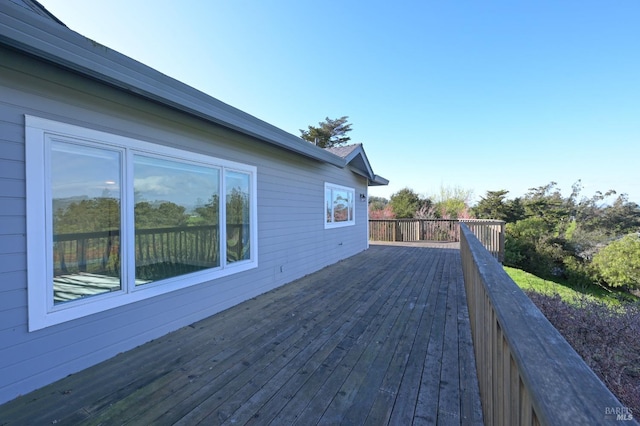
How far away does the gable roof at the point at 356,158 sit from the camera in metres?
7.16

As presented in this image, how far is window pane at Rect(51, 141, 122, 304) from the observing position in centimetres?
226

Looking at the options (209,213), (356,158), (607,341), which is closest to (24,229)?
(209,213)

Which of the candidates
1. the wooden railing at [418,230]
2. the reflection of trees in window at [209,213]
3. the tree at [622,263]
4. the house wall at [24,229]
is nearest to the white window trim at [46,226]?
the house wall at [24,229]

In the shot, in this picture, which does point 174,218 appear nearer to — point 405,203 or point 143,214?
point 143,214

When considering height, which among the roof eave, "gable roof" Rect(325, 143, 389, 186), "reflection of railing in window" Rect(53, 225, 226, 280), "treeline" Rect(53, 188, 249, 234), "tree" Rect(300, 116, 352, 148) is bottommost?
"reflection of railing in window" Rect(53, 225, 226, 280)

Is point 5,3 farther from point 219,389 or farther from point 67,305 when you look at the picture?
point 219,389

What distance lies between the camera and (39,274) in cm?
210

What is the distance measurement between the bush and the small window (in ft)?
14.4

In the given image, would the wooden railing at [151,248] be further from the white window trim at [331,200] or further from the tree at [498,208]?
the tree at [498,208]

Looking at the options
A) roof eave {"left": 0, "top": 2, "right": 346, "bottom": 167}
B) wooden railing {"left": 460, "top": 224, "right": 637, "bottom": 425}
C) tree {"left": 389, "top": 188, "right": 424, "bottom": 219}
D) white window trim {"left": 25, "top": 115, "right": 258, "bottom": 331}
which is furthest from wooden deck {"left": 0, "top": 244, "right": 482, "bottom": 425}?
tree {"left": 389, "top": 188, "right": 424, "bottom": 219}

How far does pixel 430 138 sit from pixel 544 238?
24.7 ft

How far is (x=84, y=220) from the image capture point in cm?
245

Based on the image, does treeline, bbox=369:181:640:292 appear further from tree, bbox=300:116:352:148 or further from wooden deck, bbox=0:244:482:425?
wooden deck, bbox=0:244:482:425

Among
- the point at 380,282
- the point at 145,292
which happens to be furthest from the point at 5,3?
the point at 380,282
